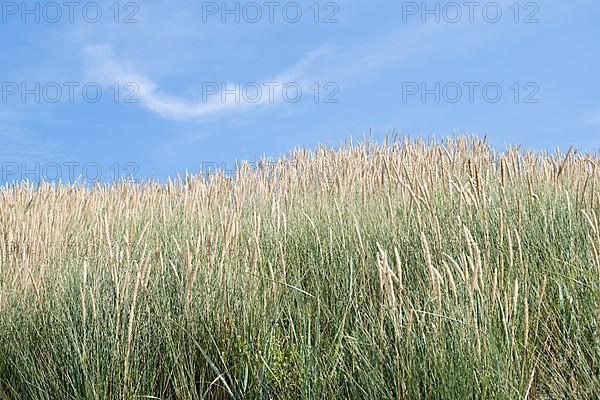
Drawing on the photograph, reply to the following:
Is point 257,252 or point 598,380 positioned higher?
point 257,252

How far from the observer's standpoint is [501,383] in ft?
5.20

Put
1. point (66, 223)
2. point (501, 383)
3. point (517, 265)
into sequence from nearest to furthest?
point (501, 383) → point (517, 265) → point (66, 223)

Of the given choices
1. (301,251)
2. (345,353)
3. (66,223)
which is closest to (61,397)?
(345,353)

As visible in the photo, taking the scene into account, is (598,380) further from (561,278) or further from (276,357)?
(276,357)

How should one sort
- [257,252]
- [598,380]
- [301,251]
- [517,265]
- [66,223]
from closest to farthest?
[598,380] < [257,252] < [517,265] < [301,251] < [66,223]

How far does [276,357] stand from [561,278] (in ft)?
4.16

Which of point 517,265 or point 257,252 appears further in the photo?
point 517,265

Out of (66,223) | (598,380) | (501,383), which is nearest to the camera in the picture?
(501,383)

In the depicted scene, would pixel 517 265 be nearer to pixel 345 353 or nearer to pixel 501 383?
pixel 345 353

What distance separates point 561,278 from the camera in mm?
2551

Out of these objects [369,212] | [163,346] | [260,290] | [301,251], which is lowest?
[163,346]

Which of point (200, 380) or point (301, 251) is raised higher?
point (301, 251)

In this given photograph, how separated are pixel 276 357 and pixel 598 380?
1114mm

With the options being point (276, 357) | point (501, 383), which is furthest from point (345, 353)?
point (501, 383)
